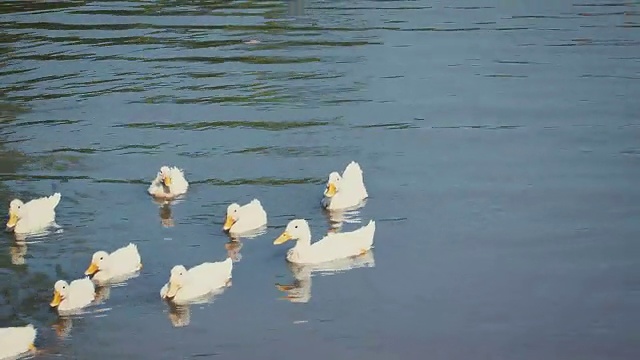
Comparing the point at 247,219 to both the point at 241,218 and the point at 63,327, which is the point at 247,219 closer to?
the point at 241,218

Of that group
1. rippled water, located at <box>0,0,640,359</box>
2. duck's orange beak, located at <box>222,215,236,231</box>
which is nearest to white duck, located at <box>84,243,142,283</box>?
rippled water, located at <box>0,0,640,359</box>

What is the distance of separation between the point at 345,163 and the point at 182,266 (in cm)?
506

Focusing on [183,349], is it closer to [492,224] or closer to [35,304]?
[35,304]

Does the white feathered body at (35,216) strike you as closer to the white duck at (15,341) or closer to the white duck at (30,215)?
the white duck at (30,215)

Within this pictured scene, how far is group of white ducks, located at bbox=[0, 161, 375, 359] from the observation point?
45.3ft

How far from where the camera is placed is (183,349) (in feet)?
42.1

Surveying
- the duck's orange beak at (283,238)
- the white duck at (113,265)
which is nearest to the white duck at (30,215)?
the white duck at (113,265)

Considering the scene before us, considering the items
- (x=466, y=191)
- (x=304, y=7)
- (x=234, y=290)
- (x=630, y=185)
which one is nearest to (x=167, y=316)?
(x=234, y=290)

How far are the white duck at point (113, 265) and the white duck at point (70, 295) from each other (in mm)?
552

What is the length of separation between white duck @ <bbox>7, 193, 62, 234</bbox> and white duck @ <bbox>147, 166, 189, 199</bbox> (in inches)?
59.5

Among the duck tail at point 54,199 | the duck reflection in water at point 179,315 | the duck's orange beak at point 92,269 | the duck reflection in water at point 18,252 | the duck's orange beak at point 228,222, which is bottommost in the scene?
the duck reflection in water at point 179,315

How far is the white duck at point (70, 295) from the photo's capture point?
45.2 feet

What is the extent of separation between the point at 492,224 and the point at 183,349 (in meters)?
4.76

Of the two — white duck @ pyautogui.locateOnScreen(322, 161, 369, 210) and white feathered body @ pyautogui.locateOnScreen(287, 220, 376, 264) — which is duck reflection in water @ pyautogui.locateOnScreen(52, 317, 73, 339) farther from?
white duck @ pyautogui.locateOnScreen(322, 161, 369, 210)
